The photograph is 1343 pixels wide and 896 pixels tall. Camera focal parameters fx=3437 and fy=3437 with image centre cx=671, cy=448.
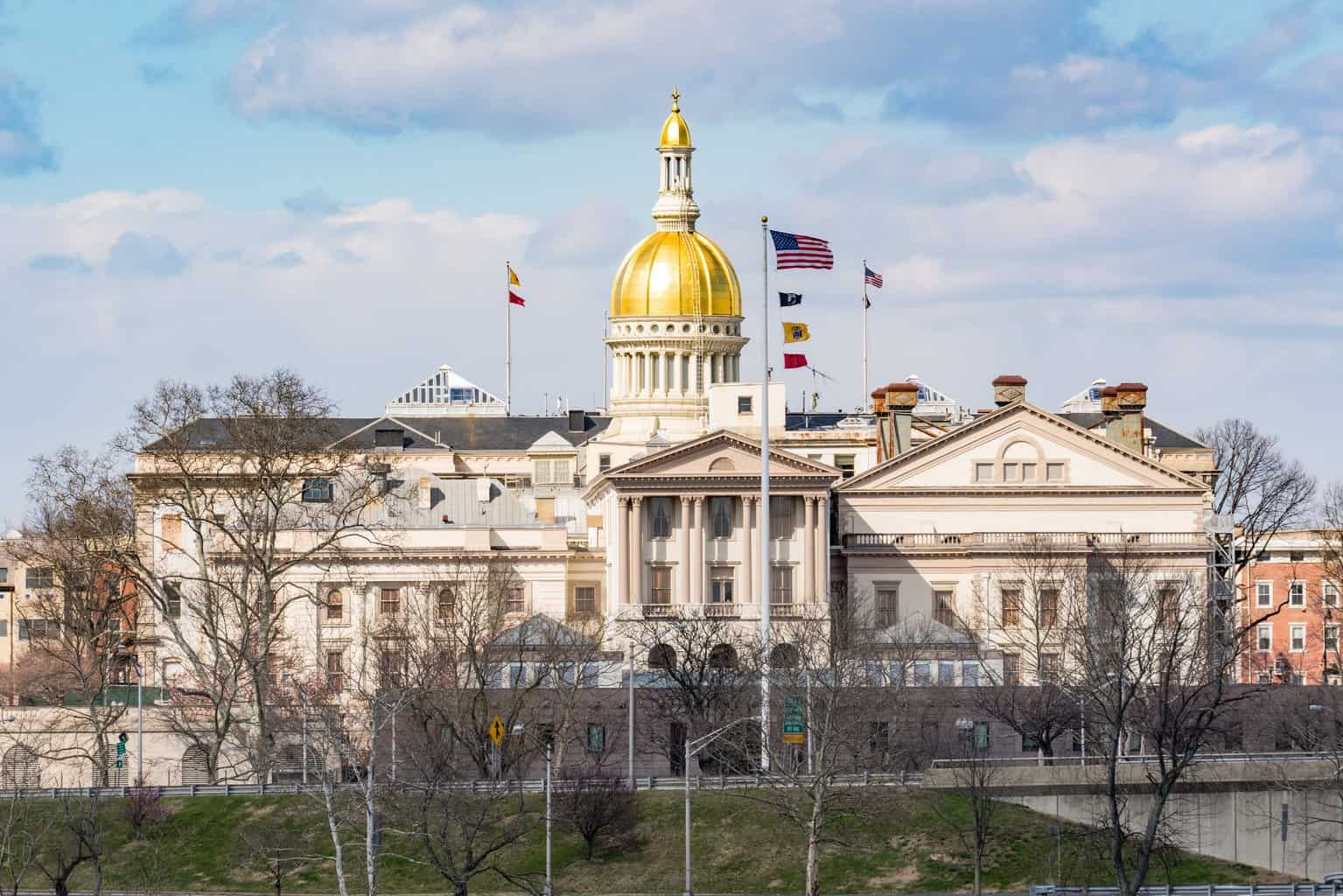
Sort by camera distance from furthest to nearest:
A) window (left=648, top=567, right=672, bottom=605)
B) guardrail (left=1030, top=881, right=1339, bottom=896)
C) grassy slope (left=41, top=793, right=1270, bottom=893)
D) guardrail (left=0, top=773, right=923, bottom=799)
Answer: window (left=648, top=567, right=672, bottom=605)
guardrail (left=0, top=773, right=923, bottom=799)
grassy slope (left=41, top=793, right=1270, bottom=893)
guardrail (left=1030, top=881, right=1339, bottom=896)

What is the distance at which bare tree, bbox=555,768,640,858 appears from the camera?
11075 cm

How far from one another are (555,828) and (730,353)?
81.1 meters

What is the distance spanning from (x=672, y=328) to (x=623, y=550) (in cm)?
3667

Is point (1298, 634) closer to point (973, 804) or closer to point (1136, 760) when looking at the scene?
point (1136, 760)

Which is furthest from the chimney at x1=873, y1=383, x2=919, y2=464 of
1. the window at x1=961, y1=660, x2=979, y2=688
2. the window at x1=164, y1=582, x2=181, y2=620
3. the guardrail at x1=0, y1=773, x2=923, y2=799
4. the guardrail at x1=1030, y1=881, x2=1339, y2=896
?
the guardrail at x1=1030, y1=881, x2=1339, y2=896

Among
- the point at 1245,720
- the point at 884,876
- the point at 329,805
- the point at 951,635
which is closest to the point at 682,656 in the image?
the point at 951,635

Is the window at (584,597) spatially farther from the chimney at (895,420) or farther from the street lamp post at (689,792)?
the street lamp post at (689,792)

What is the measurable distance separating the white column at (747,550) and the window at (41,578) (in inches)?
1214

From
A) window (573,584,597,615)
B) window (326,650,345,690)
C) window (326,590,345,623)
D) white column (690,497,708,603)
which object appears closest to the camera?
window (326,650,345,690)

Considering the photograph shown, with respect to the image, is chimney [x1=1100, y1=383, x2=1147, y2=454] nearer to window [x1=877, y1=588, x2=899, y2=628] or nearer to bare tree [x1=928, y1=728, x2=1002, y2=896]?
window [x1=877, y1=588, x2=899, y2=628]

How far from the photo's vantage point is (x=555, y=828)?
11138cm

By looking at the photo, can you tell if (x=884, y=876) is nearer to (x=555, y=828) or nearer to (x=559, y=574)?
(x=555, y=828)

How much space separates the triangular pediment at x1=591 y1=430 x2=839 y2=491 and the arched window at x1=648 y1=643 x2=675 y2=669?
479 inches

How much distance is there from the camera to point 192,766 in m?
131
